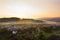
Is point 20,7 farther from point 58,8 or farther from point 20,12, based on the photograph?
point 58,8

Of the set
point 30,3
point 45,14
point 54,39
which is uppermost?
point 30,3

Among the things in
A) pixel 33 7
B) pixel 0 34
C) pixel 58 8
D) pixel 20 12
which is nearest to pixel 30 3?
pixel 33 7

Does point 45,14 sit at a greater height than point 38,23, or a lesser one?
greater

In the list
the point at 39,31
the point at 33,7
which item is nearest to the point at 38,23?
the point at 39,31

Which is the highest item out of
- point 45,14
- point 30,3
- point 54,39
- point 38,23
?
point 30,3

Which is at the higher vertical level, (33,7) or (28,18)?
(33,7)

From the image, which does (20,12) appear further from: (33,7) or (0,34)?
(0,34)
